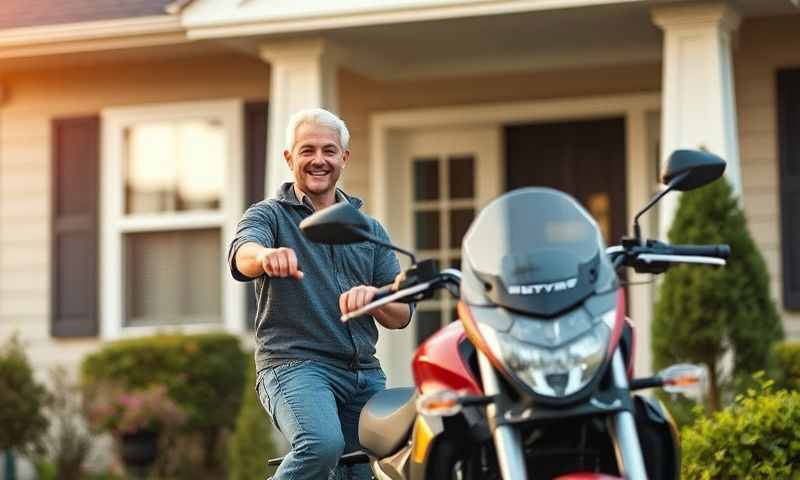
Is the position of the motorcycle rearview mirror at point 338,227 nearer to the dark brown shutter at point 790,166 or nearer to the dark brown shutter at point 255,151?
the dark brown shutter at point 790,166

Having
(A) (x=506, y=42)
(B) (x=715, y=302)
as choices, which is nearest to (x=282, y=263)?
(B) (x=715, y=302)

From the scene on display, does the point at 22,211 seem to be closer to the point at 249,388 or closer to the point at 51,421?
the point at 51,421

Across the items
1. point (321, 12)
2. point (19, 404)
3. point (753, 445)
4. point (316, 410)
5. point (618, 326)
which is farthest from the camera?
point (19, 404)

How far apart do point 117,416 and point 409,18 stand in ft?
11.8

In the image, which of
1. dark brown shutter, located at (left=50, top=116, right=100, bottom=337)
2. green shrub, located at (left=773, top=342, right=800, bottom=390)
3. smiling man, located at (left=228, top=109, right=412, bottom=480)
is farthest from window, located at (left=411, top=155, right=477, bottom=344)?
smiling man, located at (left=228, top=109, right=412, bottom=480)

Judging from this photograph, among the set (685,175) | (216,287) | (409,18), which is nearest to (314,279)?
(685,175)

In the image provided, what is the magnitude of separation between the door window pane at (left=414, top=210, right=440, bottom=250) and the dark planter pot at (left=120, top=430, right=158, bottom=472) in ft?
8.50

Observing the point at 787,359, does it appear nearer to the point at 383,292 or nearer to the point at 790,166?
the point at 790,166

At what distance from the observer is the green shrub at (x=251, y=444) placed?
1112cm

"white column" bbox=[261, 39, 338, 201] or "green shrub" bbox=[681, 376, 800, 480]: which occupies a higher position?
"white column" bbox=[261, 39, 338, 201]

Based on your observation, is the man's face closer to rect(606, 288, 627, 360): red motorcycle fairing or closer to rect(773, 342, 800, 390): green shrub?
rect(606, 288, 627, 360): red motorcycle fairing

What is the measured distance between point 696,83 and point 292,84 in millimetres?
2779

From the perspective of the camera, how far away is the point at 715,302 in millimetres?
10000

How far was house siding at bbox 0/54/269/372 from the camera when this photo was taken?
43.6 feet
